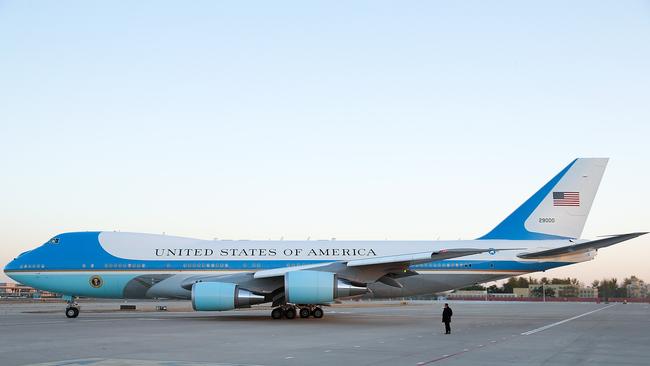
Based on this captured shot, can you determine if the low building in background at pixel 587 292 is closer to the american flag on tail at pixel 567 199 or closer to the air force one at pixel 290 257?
the american flag on tail at pixel 567 199

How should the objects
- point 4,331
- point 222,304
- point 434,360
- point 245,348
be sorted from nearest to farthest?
point 434,360 → point 245,348 → point 4,331 → point 222,304

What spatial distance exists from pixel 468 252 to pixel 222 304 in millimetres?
10253

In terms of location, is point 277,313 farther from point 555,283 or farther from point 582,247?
point 555,283

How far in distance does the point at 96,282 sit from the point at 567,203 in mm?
22707

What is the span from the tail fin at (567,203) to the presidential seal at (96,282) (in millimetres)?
20079

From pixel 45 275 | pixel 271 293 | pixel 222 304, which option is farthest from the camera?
pixel 45 275

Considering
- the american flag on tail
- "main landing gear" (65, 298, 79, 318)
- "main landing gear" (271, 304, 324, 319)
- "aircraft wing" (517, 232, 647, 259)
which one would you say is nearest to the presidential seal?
"main landing gear" (65, 298, 79, 318)

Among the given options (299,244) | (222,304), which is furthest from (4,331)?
(299,244)

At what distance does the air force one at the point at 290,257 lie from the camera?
30.0 m

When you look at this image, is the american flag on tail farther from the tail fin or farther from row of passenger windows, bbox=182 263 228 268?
row of passenger windows, bbox=182 263 228 268

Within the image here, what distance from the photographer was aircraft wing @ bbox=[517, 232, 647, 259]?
2413 centimetres

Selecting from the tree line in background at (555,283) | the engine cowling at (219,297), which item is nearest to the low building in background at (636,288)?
the tree line in background at (555,283)

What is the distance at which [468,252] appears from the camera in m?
25.2

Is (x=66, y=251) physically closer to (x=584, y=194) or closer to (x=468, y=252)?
(x=468, y=252)
